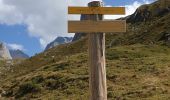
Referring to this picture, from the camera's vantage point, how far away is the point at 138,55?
57781 millimetres

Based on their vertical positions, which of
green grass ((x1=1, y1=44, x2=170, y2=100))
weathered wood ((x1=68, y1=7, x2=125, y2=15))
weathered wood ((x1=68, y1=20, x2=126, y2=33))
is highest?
weathered wood ((x1=68, y1=7, x2=125, y2=15))

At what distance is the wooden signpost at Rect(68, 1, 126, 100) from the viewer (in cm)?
1152

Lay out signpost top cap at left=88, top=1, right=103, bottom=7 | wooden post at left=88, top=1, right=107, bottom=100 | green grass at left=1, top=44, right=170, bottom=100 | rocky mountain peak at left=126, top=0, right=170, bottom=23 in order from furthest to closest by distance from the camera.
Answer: rocky mountain peak at left=126, top=0, right=170, bottom=23, green grass at left=1, top=44, right=170, bottom=100, signpost top cap at left=88, top=1, right=103, bottom=7, wooden post at left=88, top=1, right=107, bottom=100

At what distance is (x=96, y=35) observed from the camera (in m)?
11.6

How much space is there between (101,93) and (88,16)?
1.95 metres

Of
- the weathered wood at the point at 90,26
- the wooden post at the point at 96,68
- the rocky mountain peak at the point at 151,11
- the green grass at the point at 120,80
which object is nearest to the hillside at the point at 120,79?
the green grass at the point at 120,80

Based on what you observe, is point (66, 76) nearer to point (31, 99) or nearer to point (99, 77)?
point (31, 99)

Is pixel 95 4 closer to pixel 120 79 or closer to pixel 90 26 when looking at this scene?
pixel 90 26

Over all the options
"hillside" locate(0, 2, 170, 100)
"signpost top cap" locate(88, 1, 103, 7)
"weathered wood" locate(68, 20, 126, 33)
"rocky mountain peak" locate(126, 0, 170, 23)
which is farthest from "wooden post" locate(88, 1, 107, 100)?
"rocky mountain peak" locate(126, 0, 170, 23)

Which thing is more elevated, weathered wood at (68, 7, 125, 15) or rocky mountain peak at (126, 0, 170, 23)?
rocky mountain peak at (126, 0, 170, 23)

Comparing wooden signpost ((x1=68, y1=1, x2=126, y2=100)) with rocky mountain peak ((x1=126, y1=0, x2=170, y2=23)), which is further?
rocky mountain peak ((x1=126, y1=0, x2=170, y2=23))

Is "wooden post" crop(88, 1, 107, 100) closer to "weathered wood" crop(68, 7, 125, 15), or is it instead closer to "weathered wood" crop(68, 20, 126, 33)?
"weathered wood" crop(68, 20, 126, 33)

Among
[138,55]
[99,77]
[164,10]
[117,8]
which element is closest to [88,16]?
[117,8]

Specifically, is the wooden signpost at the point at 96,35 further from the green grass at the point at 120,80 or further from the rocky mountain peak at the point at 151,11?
the rocky mountain peak at the point at 151,11
